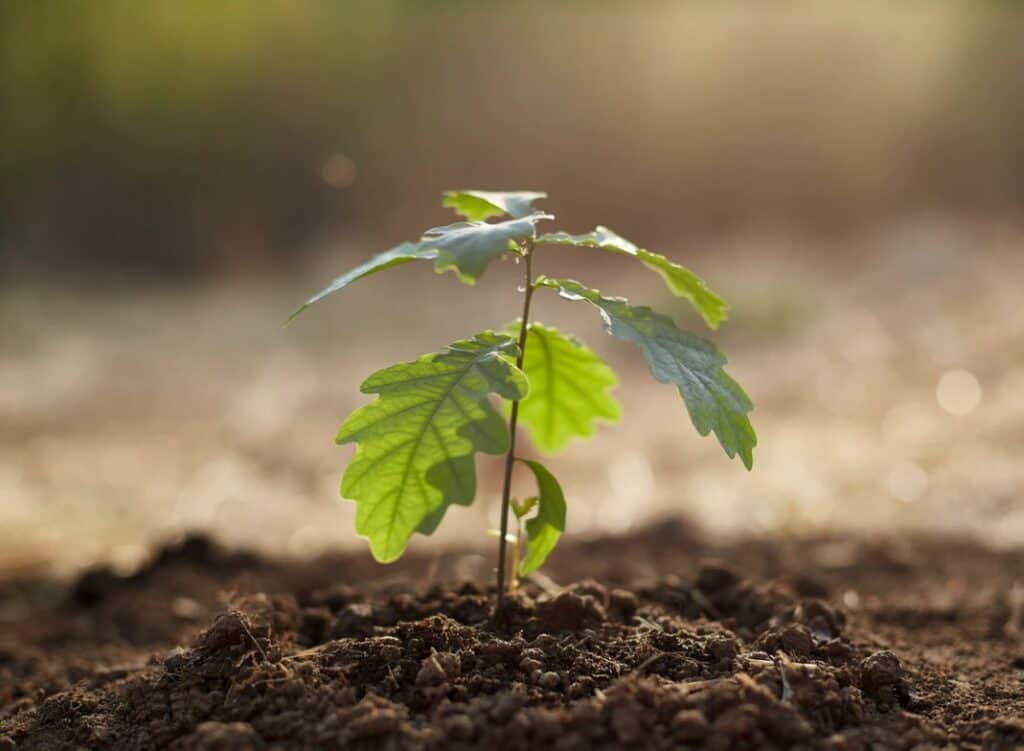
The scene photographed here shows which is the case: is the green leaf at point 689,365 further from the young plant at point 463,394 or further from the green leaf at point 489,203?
the green leaf at point 489,203


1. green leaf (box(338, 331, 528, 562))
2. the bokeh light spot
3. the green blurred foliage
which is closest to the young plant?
green leaf (box(338, 331, 528, 562))

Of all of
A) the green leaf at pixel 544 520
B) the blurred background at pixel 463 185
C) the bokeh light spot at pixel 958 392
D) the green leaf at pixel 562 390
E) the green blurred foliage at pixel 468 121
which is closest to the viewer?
the green leaf at pixel 544 520

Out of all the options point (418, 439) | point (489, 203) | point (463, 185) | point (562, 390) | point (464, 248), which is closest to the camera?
point (464, 248)

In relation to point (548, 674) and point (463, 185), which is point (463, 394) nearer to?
point (548, 674)

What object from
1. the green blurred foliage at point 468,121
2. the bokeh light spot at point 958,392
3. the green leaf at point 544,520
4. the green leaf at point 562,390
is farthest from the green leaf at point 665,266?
the green blurred foliage at point 468,121

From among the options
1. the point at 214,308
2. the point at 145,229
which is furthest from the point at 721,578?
the point at 145,229

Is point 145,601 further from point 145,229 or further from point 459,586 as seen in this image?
point 145,229

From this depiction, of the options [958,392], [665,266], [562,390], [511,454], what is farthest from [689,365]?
[958,392]
